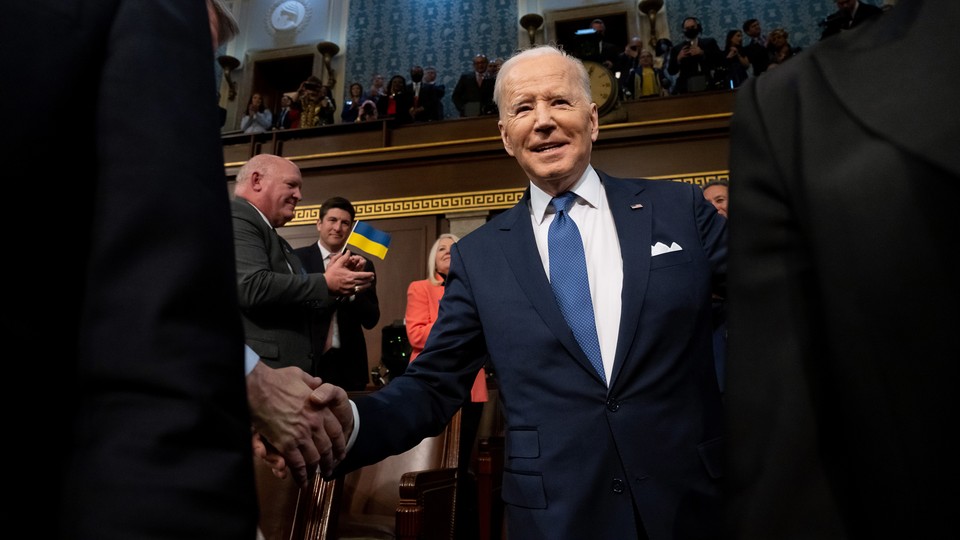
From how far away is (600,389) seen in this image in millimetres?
1330

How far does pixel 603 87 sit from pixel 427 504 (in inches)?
219

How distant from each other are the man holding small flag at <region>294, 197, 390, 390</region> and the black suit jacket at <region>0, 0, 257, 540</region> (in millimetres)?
2299

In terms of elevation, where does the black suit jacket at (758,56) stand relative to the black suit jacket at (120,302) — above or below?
above

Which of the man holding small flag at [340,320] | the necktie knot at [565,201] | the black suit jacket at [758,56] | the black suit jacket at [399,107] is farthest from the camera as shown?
the black suit jacket at [399,107]

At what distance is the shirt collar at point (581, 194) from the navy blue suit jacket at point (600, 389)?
50 mm

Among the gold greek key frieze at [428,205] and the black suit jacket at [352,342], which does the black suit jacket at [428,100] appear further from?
the black suit jacket at [352,342]

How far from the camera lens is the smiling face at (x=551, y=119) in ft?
5.37

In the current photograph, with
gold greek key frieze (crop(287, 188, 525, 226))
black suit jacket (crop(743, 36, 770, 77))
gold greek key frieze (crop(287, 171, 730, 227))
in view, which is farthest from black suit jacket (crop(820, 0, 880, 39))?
gold greek key frieze (crop(287, 188, 525, 226))

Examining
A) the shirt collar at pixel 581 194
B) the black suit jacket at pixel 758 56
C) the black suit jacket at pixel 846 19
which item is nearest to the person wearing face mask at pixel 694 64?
the black suit jacket at pixel 758 56

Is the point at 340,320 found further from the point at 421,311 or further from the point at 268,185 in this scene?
the point at 268,185

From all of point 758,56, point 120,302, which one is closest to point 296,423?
point 120,302

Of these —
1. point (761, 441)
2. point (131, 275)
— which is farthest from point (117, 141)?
point (761, 441)

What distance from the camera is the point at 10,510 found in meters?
0.49

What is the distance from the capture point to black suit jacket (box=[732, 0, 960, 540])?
0.48 m
